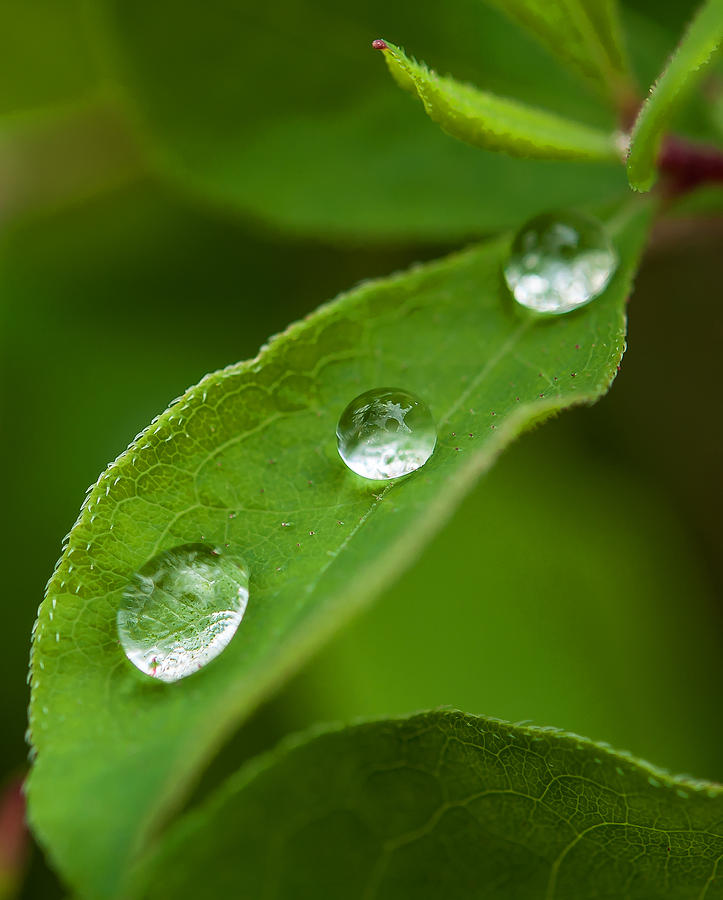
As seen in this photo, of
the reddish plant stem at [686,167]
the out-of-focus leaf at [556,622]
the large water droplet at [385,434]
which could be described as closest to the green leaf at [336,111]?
the reddish plant stem at [686,167]

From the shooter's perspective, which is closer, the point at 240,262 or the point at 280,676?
the point at 280,676

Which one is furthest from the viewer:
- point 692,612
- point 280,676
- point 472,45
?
point 692,612

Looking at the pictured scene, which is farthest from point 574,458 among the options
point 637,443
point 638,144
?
point 638,144

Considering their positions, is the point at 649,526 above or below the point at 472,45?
below

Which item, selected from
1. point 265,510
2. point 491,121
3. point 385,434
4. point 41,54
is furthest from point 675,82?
point 41,54

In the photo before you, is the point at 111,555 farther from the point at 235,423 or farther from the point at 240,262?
the point at 240,262

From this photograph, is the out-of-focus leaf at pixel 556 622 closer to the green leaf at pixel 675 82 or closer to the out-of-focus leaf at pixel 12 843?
the out-of-focus leaf at pixel 12 843
